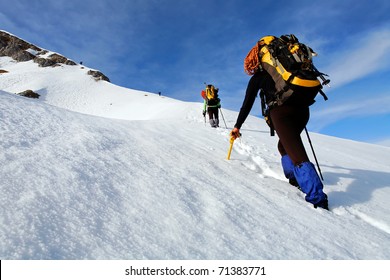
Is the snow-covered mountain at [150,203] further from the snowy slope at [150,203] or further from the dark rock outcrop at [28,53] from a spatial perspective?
the dark rock outcrop at [28,53]

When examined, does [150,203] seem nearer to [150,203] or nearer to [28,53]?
[150,203]

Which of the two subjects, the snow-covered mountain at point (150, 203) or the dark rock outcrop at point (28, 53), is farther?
the dark rock outcrop at point (28, 53)

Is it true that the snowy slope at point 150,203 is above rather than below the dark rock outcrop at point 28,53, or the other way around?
below

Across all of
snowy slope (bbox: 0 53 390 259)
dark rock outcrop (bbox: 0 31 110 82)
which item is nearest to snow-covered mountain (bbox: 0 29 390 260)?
snowy slope (bbox: 0 53 390 259)

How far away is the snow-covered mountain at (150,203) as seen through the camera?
5.78 feet

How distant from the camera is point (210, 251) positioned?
1.87 metres

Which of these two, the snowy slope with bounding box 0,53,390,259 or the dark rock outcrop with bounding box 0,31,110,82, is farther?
the dark rock outcrop with bounding box 0,31,110,82

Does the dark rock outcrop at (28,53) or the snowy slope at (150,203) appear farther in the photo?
the dark rock outcrop at (28,53)

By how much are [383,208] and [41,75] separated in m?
49.5

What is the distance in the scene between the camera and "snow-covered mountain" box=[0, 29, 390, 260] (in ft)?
5.78

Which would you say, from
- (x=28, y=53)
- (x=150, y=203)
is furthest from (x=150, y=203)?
(x=28, y=53)

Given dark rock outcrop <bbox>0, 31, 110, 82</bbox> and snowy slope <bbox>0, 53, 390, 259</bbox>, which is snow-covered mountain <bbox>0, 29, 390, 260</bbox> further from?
dark rock outcrop <bbox>0, 31, 110, 82</bbox>

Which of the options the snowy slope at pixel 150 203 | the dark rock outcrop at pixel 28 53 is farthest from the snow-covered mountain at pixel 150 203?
the dark rock outcrop at pixel 28 53
